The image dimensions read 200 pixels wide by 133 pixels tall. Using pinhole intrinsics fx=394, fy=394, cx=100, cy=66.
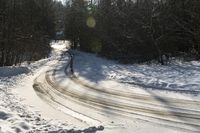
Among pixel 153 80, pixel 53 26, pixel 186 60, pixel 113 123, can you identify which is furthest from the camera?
pixel 53 26

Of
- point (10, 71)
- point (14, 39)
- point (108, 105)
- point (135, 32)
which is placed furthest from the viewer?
point (14, 39)

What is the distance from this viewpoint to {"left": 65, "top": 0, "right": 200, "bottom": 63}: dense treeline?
3194 cm

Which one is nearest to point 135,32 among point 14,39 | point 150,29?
point 150,29

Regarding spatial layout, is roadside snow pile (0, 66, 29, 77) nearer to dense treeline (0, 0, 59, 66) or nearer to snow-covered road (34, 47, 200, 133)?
dense treeline (0, 0, 59, 66)

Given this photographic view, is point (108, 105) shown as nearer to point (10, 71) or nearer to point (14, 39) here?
point (10, 71)

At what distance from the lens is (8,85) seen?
72.4 ft

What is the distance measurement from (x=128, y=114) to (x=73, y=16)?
70.2 metres

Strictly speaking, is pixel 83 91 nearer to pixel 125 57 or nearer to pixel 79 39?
pixel 125 57

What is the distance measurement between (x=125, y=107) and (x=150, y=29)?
60.6 feet

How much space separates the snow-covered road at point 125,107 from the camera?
419 inches

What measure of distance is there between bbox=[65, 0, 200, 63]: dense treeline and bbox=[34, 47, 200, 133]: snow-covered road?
1261cm

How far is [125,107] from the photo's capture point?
13.8 meters

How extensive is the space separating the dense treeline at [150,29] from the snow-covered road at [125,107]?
1261 cm

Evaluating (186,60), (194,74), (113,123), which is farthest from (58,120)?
(186,60)
